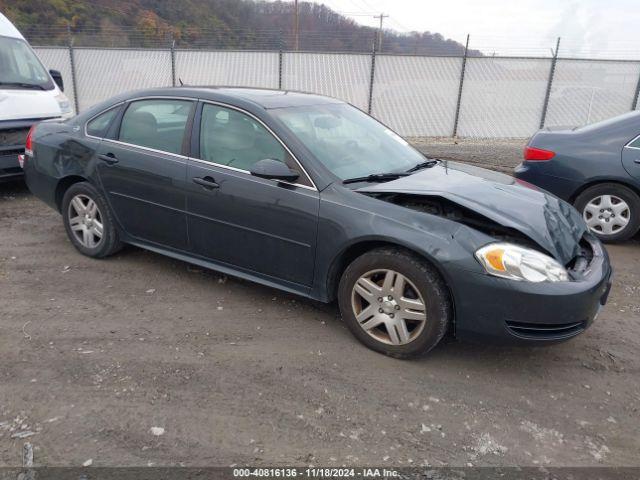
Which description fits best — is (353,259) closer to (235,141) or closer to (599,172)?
(235,141)

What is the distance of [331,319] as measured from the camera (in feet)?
12.8

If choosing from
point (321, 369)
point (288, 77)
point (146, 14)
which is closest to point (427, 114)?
point (288, 77)

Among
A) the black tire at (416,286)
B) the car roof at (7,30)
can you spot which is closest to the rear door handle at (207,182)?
the black tire at (416,286)

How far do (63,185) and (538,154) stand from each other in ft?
16.1

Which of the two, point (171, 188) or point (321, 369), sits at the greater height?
point (171, 188)

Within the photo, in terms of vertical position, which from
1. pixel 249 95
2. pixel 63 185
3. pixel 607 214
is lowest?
pixel 607 214

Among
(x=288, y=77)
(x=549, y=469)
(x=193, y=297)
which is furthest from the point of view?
(x=288, y=77)

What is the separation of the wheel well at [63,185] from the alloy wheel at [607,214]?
201 inches

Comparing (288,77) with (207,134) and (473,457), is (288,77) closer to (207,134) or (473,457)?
(207,134)

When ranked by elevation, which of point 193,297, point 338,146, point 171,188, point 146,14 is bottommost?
point 193,297

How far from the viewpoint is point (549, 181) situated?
5.80 metres

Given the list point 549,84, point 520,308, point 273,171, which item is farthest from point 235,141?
point 549,84

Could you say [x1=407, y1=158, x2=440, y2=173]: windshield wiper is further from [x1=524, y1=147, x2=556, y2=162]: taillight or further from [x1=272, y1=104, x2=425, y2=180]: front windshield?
[x1=524, y1=147, x2=556, y2=162]: taillight

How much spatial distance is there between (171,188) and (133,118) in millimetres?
847
